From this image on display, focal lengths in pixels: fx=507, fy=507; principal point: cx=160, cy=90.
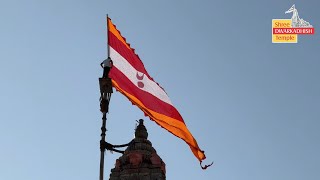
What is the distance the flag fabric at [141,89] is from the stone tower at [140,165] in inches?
748

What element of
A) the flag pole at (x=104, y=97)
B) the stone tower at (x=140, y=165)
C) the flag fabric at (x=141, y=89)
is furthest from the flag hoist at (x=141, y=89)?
the stone tower at (x=140, y=165)

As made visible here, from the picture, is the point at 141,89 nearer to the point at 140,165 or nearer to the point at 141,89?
the point at 141,89

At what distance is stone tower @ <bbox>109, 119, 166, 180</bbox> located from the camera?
137 feet

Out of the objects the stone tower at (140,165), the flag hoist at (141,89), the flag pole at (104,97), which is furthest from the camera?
the stone tower at (140,165)

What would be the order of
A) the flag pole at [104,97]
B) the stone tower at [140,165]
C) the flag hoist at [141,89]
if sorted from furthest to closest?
the stone tower at [140,165]
the flag hoist at [141,89]
the flag pole at [104,97]

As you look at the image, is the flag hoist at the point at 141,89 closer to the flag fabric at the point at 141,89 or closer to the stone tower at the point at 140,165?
the flag fabric at the point at 141,89

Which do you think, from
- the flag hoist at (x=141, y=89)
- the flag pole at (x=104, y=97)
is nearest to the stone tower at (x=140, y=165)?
the flag hoist at (x=141, y=89)

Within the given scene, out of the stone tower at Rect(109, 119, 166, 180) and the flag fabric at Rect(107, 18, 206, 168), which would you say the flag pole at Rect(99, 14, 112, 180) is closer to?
the flag fabric at Rect(107, 18, 206, 168)

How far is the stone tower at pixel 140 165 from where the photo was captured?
41.8 m

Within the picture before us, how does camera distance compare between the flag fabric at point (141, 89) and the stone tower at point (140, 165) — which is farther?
the stone tower at point (140, 165)

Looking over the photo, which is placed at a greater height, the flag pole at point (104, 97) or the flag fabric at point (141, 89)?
the flag fabric at point (141, 89)

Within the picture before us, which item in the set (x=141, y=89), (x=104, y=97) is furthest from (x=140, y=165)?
(x=104, y=97)

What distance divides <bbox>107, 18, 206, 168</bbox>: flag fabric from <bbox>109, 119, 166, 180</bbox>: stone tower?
1899 centimetres

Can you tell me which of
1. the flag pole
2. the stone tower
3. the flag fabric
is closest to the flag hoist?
the flag fabric
